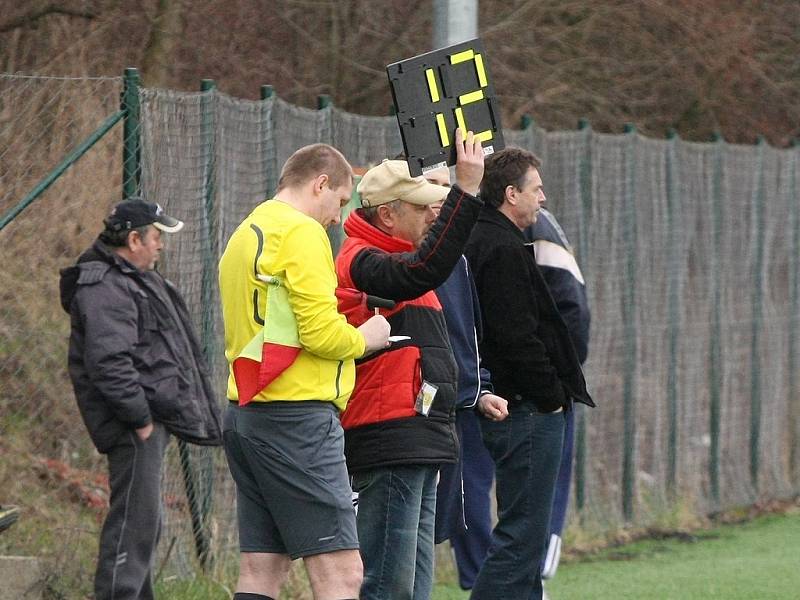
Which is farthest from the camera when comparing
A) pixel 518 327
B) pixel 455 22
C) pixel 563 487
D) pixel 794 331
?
pixel 794 331

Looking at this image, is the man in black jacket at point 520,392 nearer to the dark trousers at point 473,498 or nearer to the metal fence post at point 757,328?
→ the dark trousers at point 473,498

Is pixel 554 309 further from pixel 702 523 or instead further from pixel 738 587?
pixel 702 523

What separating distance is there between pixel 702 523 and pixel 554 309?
492cm

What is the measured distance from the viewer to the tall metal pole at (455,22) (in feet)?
26.0

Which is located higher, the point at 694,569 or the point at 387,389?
the point at 387,389

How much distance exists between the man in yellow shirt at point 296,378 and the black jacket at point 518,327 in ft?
4.06

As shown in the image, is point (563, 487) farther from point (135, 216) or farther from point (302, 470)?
point (302, 470)

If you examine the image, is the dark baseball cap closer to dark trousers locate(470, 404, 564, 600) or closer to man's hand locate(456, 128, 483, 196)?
dark trousers locate(470, 404, 564, 600)

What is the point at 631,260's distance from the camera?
419 inches

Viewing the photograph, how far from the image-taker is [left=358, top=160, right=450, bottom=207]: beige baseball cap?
562 centimetres

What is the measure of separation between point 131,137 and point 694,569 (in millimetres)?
4036

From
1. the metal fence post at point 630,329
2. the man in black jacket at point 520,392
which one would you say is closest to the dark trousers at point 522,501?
the man in black jacket at point 520,392

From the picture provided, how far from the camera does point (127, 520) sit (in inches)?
268

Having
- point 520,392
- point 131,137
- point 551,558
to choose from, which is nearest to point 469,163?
point 520,392
